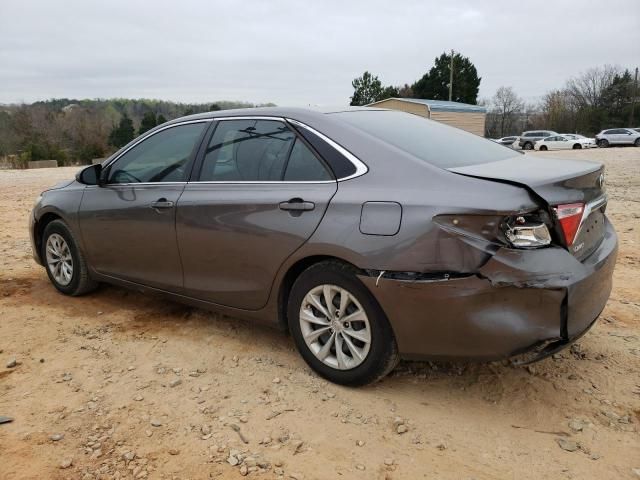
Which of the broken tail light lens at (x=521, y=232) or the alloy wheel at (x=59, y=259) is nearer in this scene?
the broken tail light lens at (x=521, y=232)

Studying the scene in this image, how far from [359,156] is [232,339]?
5.47ft

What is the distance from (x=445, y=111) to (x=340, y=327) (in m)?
36.5

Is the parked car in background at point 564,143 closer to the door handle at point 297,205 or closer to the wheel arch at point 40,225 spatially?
the wheel arch at point 40,225

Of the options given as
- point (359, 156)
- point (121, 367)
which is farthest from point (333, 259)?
point (121, 367)

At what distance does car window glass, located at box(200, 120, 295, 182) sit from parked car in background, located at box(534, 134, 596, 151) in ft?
130

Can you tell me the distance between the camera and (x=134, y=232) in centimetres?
390

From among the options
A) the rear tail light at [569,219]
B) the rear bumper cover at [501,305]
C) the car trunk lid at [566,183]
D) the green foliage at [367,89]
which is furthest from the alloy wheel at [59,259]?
the green foliage at [367,89]

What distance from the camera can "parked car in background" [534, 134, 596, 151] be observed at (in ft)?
125

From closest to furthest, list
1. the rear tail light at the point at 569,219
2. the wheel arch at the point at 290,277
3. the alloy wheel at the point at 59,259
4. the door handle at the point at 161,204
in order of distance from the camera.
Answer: the rear tail light at the point at 569,219 → the wheel arch at the point at 290,277 → the door handle at the point at 161,204 → the alloy wheel at the point at 59,259

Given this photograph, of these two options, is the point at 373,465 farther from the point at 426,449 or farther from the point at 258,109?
the point at 258,109

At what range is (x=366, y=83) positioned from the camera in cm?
5859

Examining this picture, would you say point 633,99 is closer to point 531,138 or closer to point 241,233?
point 531,138

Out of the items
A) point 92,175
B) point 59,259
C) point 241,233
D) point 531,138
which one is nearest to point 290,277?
point 241,233

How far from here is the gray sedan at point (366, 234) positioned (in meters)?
2.42
